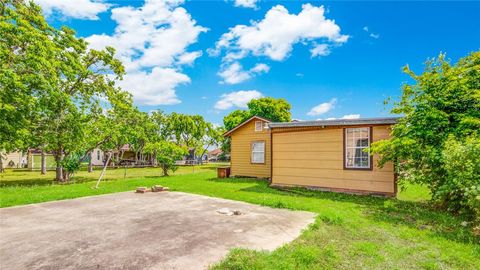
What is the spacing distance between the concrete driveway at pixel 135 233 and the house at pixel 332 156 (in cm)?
427

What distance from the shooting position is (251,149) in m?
16.7

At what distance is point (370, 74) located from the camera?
60.3 ft

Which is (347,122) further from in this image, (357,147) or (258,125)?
(258,125)

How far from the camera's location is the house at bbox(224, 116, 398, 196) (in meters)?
9.73

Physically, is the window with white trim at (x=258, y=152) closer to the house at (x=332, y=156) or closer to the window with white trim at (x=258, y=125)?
the window with white trim at (x=258, y=125)

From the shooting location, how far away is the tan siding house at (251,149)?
1602cm

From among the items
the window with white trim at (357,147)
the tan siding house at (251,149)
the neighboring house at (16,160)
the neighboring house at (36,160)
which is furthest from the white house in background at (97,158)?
the window with white trim at (357,147)

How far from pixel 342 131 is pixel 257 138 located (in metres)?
6.64

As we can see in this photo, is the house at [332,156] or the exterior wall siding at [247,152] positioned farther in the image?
the exterior wall siding at [247,152]

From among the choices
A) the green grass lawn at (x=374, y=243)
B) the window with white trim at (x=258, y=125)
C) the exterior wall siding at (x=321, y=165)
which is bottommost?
the green grass lawn at (x=374, y=243)

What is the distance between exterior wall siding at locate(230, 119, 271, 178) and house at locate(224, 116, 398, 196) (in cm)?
355

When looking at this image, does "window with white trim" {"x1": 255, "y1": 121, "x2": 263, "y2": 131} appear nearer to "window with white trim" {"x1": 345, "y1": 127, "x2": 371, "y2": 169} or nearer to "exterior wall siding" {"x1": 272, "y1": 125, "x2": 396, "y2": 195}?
"exterior wall siding" {"x1": 272, "y1": 125, "x2": 396, "y2": 195}

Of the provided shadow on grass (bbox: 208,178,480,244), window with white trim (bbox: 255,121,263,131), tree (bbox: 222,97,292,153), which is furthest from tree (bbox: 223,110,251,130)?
shadow on grass (bbox: 208,178,480,244)

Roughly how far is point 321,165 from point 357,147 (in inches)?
62.1
